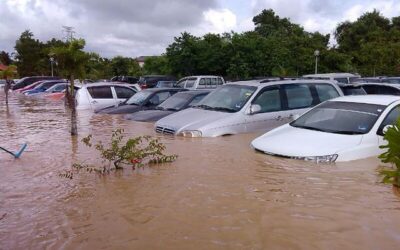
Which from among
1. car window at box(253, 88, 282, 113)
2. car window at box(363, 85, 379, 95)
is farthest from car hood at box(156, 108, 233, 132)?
car window at box(363, 85, 379, 95)

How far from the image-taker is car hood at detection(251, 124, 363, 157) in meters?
7.43

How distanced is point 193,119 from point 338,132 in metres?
3.70

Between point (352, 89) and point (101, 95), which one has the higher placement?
point (352, 89)

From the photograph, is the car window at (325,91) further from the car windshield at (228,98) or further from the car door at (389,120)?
the car door at (389,120)

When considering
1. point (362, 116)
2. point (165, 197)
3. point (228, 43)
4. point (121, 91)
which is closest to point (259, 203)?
point (165, 197)

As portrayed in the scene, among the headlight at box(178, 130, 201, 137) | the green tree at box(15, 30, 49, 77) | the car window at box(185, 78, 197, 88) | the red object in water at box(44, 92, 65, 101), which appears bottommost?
the headlight at box(178, 130, 201, 137)

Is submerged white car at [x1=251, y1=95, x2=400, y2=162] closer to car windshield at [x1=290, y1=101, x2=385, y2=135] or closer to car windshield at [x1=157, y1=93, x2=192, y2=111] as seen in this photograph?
car windshield at [x1=290, y1=101, x2=385, y2=135]

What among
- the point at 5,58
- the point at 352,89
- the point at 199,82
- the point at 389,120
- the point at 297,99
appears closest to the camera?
the point at 389,120

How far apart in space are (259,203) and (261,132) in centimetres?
494

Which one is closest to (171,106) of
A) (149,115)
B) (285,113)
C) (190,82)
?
(149,115)

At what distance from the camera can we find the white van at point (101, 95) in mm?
17219

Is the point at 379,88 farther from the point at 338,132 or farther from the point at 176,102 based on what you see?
the point at 338,132

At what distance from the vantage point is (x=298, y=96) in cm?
1131

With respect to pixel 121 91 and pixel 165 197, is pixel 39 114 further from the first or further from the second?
pixel 165 197
